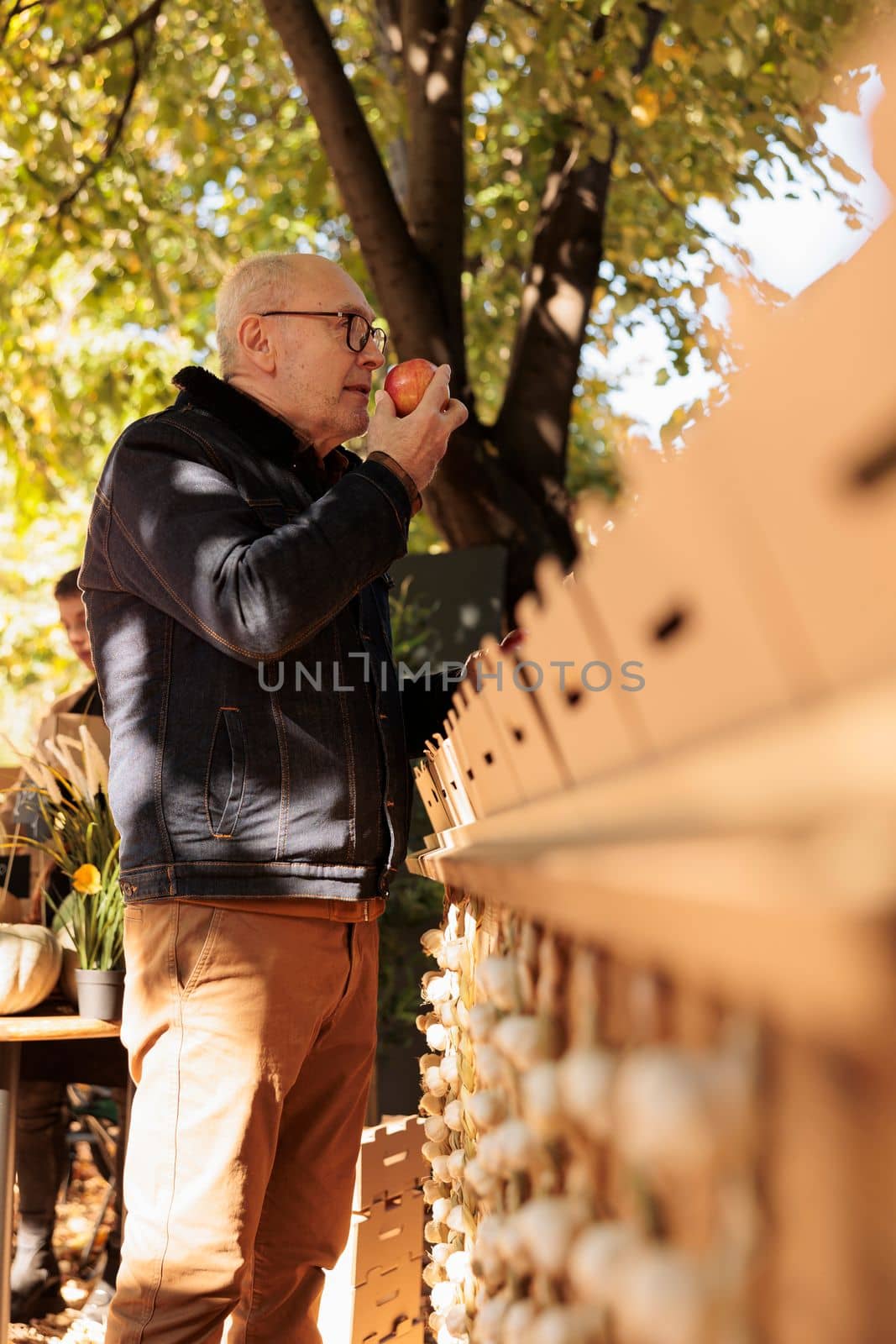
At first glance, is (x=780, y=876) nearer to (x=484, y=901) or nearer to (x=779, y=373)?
(x=779, y=373)

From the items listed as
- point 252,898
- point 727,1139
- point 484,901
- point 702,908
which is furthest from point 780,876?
point 252,898

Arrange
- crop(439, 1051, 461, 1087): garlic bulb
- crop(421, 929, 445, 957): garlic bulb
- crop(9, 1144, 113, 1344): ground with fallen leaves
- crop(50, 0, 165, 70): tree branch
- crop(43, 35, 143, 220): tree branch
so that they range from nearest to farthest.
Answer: crop(439, 1051, 461, 1087): garlic bulb, crop(421, 929, 445, 957): garlic bulb, crop(9, 1144, 113, 1344): ground with fallen leaves, crop(50, 0, 165, 70): tree branch, crop(43, 35, 143, 220): tree branch

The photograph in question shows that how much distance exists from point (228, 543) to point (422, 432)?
0.33 metres

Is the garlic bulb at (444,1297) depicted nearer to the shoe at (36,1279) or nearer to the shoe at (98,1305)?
the shoe at (98,1305)

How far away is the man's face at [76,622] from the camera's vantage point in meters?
3.95

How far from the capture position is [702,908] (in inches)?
15.1

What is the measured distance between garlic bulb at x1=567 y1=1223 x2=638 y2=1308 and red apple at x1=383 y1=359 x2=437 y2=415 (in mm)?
1556

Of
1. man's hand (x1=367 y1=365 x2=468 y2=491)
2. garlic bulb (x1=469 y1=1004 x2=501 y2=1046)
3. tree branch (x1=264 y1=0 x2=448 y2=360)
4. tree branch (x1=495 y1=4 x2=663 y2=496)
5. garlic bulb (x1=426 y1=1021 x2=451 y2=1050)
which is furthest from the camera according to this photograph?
tree branch (x1=495 y1=4 x2=663 y2=496)

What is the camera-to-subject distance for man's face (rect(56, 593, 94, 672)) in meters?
3.95

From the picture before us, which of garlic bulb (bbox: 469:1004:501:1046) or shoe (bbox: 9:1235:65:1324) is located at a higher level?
garlic bulb (bbox: 469:1004:501:1046)

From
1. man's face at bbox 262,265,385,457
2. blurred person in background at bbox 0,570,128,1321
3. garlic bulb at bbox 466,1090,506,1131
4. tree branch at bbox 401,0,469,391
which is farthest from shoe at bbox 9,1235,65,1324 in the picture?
garlic bulb at bbox 466,1090,506,1131

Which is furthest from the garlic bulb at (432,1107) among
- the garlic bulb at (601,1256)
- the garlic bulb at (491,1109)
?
the garlic bulb at (601,1256)

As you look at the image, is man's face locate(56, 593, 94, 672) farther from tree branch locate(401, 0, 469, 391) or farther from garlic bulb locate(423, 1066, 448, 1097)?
garlic bulb locate(423, 1066, 448, 1097)

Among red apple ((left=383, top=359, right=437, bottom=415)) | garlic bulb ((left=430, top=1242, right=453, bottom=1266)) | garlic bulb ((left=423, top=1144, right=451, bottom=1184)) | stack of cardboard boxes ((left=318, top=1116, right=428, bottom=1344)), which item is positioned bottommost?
stack of cardboard boxes ((left=318, top=1116, right=428, bottom=1344))
